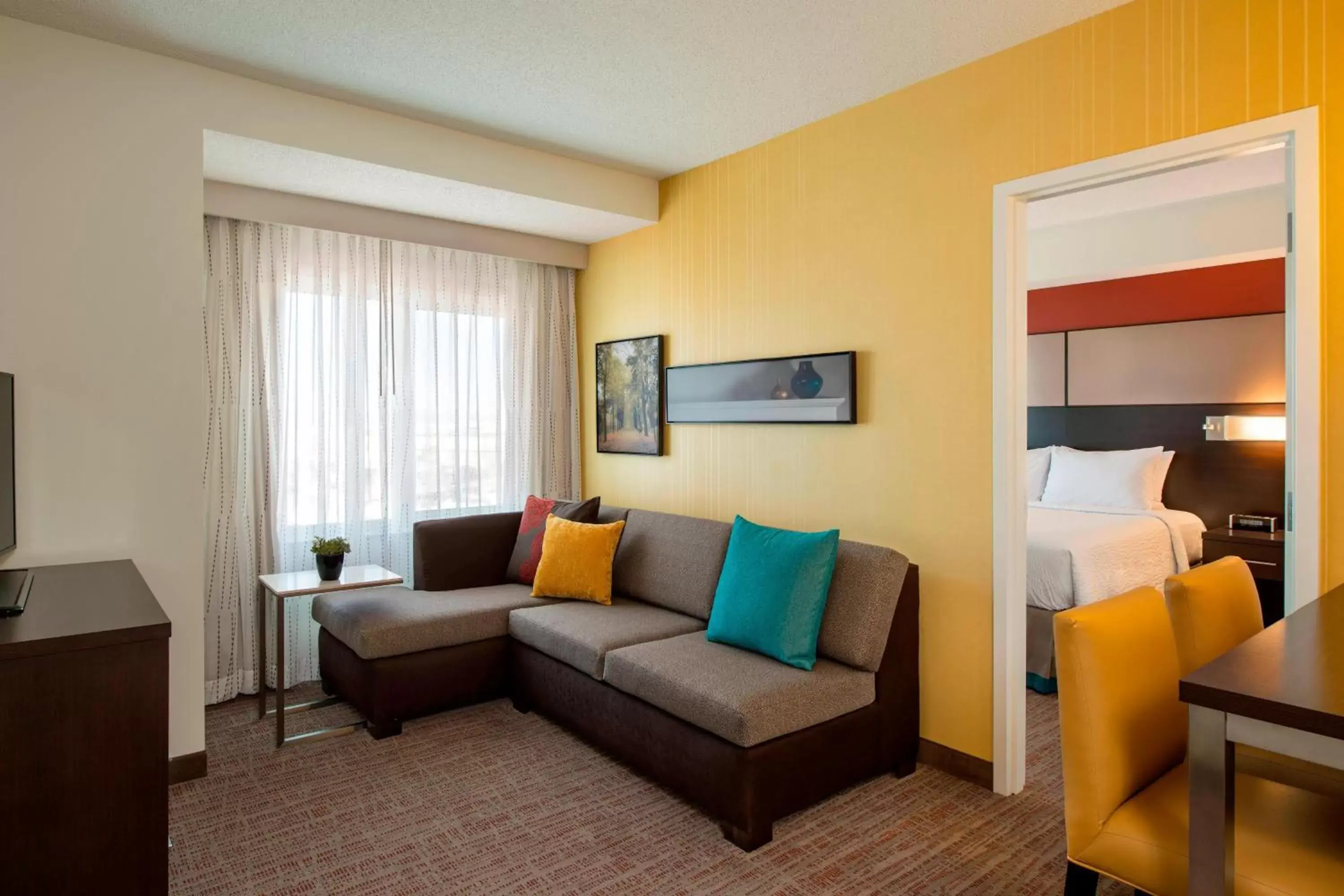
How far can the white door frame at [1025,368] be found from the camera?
2152 millimetres

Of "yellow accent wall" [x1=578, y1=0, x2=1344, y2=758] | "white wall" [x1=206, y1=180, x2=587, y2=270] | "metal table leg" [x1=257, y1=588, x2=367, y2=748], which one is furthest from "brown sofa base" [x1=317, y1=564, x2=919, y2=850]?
"white wall" [x1=206, y1=180, x2=587, y2=270]

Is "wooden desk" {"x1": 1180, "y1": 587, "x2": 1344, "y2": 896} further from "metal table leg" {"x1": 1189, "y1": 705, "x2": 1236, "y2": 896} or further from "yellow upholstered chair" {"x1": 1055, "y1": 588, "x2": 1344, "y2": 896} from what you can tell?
"yellow upholstered chair" {"x1": 1055, "y1": 588, "x2": 1344, "y2": 896}

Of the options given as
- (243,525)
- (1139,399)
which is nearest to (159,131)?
(243,525)

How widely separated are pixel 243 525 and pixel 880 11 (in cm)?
359

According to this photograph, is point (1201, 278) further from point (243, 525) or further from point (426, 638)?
point (243, 525)

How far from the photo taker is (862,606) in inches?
113

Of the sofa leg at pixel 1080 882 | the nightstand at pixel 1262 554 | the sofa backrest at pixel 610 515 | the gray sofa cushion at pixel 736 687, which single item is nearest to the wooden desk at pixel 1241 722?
the sofa leg at pixel 1080 882

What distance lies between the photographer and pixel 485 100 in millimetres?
3273

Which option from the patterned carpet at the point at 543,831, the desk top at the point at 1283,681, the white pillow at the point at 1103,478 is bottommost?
the patterned carpet at the point at 543,831

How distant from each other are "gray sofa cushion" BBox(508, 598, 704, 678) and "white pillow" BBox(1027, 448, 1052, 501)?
3.54 metres

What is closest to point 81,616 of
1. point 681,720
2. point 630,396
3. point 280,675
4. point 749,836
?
point 280,675

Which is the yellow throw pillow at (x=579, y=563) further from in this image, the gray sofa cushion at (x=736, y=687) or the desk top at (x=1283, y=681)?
the desk top at (x=1283, y=681)

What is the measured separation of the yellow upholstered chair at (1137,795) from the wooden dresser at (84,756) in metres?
2.04

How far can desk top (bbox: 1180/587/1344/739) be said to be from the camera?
44.2 inches
